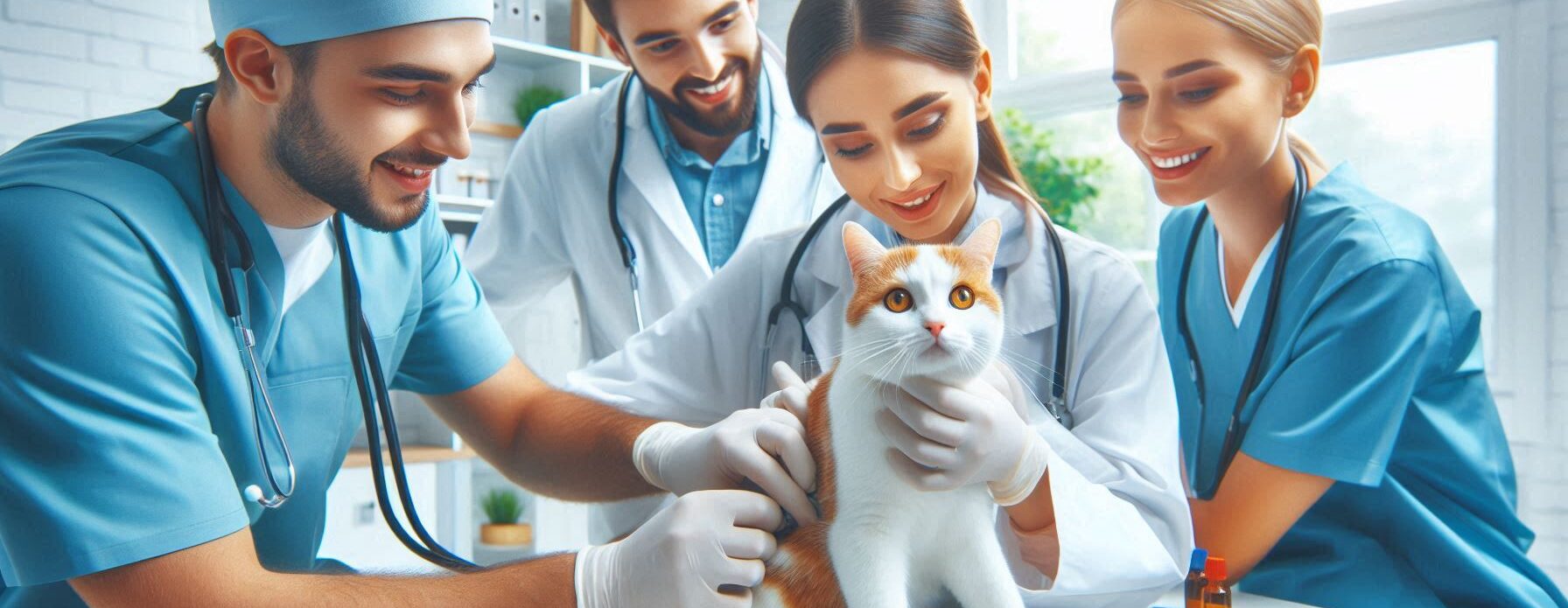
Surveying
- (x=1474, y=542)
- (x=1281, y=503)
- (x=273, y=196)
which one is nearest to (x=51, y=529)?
(x=273, y=196)

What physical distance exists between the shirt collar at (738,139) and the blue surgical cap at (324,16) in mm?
604

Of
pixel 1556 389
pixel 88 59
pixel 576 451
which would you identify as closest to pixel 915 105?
pixel 576 451

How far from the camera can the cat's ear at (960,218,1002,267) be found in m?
0.87

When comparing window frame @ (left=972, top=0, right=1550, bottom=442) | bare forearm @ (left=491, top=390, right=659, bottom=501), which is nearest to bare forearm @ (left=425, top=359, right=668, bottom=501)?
bare forearm @ (left=491, top=390, right=659, bottom=501)

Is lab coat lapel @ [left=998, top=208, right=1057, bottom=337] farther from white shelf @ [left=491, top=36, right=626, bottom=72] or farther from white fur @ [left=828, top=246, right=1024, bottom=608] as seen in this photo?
white shelf @ [left=491, top=36, right=626, bottom=72]

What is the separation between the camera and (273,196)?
1.19m

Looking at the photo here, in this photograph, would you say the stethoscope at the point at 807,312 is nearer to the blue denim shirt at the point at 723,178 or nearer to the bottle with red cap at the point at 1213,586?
the bottle with red cap at the point at 1213,586

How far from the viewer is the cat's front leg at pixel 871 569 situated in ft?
2.65

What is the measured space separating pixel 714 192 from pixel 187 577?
0.91 meters

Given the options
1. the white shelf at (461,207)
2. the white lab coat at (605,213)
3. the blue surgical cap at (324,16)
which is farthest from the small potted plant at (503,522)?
the blue surgical cap at (324,16)

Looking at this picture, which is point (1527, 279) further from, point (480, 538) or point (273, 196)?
point (480, 538)

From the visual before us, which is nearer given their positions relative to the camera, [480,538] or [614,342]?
[614,342]

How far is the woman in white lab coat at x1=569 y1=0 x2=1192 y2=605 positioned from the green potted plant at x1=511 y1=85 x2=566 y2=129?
231 centimetres

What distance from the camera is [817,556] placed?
0.86 m
